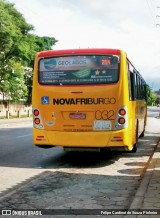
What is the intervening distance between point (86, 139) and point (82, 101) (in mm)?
974

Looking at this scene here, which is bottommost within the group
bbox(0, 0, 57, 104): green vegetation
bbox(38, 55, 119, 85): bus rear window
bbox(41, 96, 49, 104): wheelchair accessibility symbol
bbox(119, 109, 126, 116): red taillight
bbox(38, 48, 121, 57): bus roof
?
bbox(119, 109, 126, 116): red taillight

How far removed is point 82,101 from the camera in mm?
10305

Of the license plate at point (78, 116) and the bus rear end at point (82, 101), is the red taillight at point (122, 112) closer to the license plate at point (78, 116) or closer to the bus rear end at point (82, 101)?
the bus rear end at point (82, 101)

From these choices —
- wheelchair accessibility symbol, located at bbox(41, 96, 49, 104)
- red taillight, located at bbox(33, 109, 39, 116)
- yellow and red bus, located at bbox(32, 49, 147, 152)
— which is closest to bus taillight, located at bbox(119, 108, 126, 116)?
yellow and red bus, located at bbox(32, 49, 147, 152)

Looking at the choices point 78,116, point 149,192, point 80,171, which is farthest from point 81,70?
point 149,192

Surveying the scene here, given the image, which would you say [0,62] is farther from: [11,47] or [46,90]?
[46,90]

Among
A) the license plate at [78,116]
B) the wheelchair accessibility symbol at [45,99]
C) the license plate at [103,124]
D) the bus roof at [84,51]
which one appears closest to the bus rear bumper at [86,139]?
the license plate at [103,124]

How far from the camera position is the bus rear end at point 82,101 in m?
10.2

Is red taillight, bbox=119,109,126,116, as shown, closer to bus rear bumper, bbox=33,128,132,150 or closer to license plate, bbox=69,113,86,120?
bus rear bumper, bbox=33,128,132,150

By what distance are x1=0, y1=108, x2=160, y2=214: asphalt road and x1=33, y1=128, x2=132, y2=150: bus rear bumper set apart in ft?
1.99

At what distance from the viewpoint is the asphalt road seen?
289 inches

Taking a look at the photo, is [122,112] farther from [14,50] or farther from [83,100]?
[14,50]

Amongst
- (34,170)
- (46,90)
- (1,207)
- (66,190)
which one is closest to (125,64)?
(46,90)

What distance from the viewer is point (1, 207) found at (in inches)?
246
